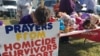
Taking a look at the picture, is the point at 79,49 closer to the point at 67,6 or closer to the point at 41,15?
the point at 67,6

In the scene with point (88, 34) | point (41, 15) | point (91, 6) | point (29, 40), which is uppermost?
point (41, 15)

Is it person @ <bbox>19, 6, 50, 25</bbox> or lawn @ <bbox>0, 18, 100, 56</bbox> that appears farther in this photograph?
lawn @ <bbox>0, 18, 100, 56</bbox>

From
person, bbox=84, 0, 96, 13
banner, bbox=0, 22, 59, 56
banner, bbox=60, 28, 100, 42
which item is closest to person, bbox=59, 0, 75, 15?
banner, bbox=60, 28, 100, 42

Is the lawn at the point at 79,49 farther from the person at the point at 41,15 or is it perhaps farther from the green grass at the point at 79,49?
the person at the point at 41,15

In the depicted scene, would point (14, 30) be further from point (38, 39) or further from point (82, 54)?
point (82, 54)

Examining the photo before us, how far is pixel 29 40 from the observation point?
4562 mm

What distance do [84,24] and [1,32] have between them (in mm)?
2624

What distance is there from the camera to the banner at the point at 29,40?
4371 mm

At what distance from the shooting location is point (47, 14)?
4668 mm

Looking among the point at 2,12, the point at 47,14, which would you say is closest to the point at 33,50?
the point at 47,14

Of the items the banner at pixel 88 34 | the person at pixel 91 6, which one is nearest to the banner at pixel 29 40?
the banner at pixel 88 34

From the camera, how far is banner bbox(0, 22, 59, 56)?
4.37m

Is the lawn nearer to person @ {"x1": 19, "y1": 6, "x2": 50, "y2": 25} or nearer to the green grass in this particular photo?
the green grass

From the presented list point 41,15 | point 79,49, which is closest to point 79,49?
point 79,49
